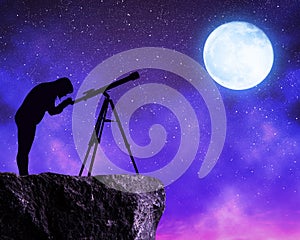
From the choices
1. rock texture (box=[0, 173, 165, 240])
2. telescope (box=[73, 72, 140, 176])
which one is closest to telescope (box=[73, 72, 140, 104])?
telescope (box=[73, 72, 140, 176])

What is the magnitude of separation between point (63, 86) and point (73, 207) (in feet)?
7.64

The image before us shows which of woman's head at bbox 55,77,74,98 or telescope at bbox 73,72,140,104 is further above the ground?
woman's head at bbox 55,77,74,98

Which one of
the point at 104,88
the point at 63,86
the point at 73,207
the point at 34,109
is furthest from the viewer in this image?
the point at 63,86

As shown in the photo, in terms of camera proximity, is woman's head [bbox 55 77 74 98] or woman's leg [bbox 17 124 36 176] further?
woman's head [bbox 55 77 74 98]

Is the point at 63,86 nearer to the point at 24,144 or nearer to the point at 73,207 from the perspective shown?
the point at 24,144

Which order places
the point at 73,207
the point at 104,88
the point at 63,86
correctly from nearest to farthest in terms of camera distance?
the point at 73,207, the point at 104,88, the point at 63,86

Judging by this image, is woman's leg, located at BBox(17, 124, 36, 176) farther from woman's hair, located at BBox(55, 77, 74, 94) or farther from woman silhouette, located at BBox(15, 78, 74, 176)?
woman's hair, located at BBox(55, 77, 74, 94)

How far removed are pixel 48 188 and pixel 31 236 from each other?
0.50 metres

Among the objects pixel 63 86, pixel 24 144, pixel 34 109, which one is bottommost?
pixel 24 144

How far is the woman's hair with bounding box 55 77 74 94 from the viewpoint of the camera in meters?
6.29

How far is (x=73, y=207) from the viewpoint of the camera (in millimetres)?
4504

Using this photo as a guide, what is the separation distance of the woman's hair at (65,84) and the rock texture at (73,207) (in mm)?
2001

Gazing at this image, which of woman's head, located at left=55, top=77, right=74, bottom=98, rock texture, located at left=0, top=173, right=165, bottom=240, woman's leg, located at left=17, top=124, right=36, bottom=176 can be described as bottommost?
rock texture, located at left=0, top=173, right=165, bottom=240

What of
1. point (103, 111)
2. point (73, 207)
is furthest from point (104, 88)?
point (73, 207)
